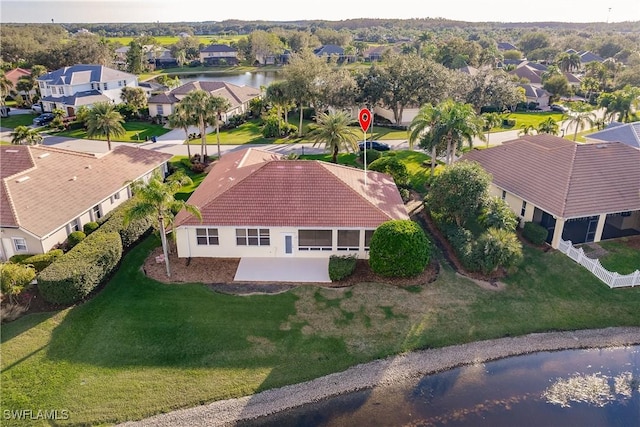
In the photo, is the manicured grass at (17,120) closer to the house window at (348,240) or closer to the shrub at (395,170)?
the shrub at (395,170)

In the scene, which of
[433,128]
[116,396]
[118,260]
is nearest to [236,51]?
[433,128]

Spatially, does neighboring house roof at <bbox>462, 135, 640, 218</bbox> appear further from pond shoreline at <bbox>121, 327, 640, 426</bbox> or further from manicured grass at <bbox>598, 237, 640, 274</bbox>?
pond shoreline at <bbox>121, 327, 640, 426</bbox>

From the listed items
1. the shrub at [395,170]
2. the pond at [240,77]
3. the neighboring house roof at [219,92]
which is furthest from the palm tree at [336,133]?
the pond at [240,77]

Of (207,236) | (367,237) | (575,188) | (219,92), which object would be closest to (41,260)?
(207,236)

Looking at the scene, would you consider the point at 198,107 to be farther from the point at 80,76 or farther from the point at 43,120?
the point at 80,76

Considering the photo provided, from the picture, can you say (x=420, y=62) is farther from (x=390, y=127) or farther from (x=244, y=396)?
(x=244, y=396)

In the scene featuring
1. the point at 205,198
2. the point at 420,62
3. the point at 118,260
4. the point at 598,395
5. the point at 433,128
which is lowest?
the point at 598,395
